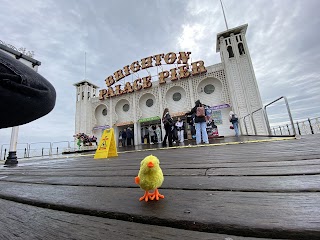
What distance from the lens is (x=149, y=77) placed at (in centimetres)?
1755

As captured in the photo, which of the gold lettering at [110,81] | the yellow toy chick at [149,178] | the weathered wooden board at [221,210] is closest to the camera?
the weathered wooden board at [221,210]

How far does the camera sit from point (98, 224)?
56 centimetres

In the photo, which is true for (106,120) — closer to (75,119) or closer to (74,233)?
(75,119)

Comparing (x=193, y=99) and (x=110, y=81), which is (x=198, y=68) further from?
(x=110, y=81)

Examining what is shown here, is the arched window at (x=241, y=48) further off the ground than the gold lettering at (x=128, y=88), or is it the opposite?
the arched window at (x=241, y=48)

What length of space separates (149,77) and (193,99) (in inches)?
208

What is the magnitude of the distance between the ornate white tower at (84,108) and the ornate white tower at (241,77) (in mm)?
15326

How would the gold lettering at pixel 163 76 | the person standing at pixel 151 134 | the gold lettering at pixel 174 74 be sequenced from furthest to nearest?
1. the gold lettering at pixel 163 76
2. the gold lettering at pixel 174 74
3. the person standing at pixel 151 134

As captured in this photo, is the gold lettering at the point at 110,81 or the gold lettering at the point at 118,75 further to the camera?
the gold lettering at the point at 110,81

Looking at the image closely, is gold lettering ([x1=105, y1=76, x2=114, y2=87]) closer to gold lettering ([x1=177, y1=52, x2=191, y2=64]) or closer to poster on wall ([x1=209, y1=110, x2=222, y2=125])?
gold lettering ([x1=177, y1=52, x2=191, y2=64])

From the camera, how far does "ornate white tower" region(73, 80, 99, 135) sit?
1923 centimetres

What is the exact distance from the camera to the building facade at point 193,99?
1369 cm

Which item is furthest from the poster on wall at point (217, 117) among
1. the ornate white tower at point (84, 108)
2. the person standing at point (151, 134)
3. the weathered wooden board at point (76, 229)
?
the weathered wooden board at point (76, 229)

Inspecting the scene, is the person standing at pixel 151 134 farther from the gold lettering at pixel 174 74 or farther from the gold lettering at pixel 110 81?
the gold lettering at pixel 110 81
